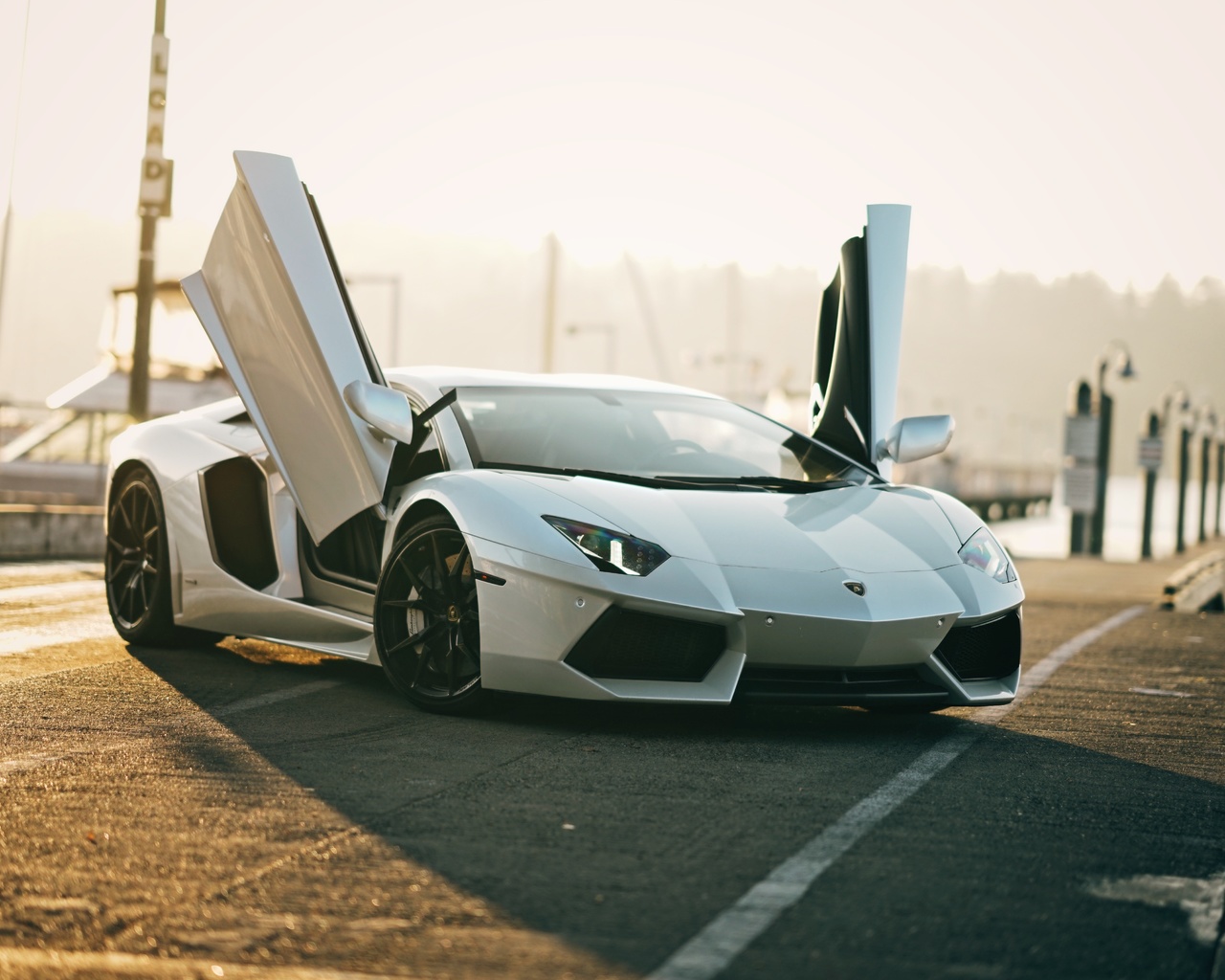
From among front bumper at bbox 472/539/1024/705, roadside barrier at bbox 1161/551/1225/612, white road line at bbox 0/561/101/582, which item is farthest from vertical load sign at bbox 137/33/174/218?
front bumper at bbox 472/539/1024/705

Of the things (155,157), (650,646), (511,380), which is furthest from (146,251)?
(650,646)

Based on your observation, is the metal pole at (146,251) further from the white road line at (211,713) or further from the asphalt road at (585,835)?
the white road line at (211,713)

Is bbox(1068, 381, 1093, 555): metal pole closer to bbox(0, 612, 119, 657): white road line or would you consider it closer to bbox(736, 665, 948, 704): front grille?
bbox(0, 612, 119, 657): white road line

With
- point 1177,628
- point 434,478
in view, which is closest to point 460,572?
point 434,478

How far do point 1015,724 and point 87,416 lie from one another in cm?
2608

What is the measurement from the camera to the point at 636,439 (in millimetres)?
6164

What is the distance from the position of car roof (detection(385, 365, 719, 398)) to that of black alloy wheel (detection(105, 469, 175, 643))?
1263mm

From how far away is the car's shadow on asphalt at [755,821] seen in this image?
3.06 metres

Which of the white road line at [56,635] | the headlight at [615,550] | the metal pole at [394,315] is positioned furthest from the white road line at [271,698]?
the metal pole at [394,315]

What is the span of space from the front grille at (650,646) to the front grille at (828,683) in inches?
5.8

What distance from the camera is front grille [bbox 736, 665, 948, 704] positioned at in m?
5.11

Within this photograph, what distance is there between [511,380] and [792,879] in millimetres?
3369

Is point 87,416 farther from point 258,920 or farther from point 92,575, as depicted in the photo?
point 258,920

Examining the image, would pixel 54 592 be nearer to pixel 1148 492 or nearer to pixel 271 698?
pixel 271 698
